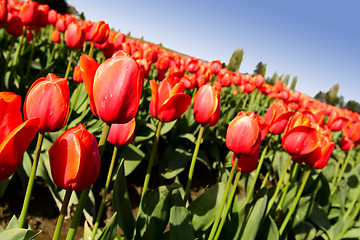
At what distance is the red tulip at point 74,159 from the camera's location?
78 centimetres

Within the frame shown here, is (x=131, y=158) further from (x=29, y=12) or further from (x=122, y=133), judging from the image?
(x=29, y=12)

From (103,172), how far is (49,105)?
2.22 m

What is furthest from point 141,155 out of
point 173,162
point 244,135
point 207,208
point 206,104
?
point 244,135

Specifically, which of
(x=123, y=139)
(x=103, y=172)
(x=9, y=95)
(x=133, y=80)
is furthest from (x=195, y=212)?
(x=103, y=172)

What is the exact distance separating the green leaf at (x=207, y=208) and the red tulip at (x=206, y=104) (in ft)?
1.33

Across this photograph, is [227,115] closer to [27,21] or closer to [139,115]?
[139,115]

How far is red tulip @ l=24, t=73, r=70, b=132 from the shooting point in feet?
2.82

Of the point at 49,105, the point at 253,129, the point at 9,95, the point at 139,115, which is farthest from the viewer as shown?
the point at 139,115

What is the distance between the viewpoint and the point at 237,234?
65.7 inches

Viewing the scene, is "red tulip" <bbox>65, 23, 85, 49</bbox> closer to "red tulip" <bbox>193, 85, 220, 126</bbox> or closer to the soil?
the soil

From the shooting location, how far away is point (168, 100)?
1294 mm

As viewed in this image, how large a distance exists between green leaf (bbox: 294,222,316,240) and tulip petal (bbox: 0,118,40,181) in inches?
98.8

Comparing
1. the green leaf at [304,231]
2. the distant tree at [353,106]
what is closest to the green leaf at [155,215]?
the green leaf at [304,231]

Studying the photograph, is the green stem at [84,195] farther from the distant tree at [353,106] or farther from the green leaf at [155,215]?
the distant tree at [353,106]
